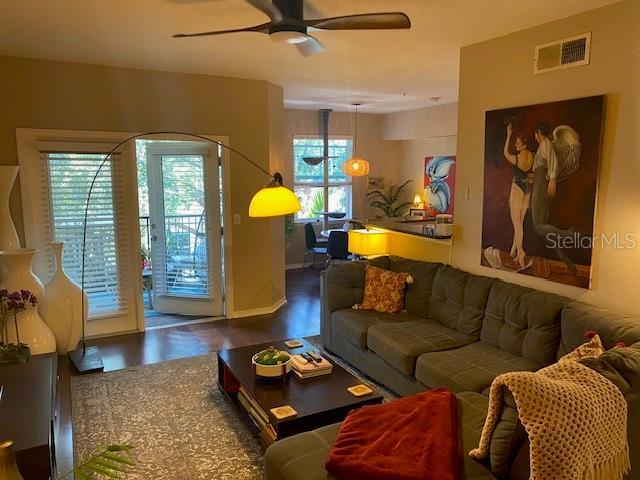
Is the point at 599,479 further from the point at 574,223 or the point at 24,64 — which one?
the point at 24,64

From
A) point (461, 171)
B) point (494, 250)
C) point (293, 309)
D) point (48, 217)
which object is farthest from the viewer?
point (293, 309)

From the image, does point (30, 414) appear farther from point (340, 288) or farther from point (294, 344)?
point (340, 288)

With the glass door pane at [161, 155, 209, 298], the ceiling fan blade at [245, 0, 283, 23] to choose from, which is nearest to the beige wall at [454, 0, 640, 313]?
the ceiling fan blade at [245, 0, 283, 23]

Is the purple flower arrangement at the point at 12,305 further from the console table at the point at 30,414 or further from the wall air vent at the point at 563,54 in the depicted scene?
the wall air vent at the point at 563,54

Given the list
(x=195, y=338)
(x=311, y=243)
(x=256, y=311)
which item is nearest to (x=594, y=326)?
(x=195, y=338)

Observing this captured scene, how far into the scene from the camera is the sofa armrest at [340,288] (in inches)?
168

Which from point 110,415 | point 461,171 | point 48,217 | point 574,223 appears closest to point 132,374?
point 110,415

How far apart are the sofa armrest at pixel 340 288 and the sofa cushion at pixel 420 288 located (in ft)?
1.45

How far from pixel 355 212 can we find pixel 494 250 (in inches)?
210

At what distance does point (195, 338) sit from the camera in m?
4.86

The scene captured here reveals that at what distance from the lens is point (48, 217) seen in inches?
178

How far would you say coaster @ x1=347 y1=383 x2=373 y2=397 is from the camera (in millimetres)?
2764

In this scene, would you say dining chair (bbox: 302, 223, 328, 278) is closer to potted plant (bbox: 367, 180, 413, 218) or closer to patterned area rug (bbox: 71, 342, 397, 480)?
potted plant (bbox: 367, 180, 413, 218)

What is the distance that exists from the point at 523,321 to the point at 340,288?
1620mm
